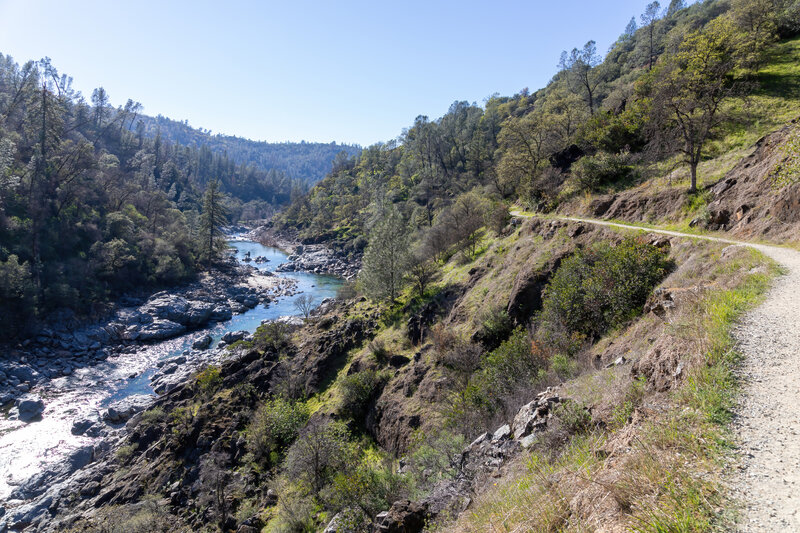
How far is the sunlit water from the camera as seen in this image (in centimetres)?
2097

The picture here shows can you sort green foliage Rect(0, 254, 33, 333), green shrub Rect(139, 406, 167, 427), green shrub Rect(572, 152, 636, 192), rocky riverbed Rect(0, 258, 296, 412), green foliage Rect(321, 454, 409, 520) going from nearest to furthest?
green foliage Rect(321, 454, 409, 520) < green shrub Rect(139, 406, 167, 427) < green shrub Rect(572, 152, 636, 192) < rocky riverbed Rect(0, 258, 296, 412) < green foliage Rect(0, 254, 33, 333)

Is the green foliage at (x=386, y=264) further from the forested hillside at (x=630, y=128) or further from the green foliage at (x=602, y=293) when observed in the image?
the green foliage at (x=602, y=293)

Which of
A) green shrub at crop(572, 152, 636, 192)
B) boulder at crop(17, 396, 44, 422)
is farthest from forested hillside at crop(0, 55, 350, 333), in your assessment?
green shrub at crop(572, 152, 636, 192)

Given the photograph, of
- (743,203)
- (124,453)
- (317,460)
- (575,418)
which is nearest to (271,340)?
(124,453)

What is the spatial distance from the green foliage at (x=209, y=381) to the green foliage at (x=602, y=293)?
2204cm

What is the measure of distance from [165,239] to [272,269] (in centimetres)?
1986

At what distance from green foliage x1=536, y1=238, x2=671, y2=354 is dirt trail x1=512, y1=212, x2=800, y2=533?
185 inches

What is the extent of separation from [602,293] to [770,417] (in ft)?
29.7

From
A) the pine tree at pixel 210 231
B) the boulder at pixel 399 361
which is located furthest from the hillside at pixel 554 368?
the pine tree at pixel 210 231

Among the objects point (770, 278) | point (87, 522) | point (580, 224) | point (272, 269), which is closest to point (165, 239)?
point (272, 269)

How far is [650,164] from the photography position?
73.7 ft

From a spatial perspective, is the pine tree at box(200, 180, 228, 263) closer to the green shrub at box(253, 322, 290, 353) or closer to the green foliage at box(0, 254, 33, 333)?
the green foliage at box(0, 254, 33, 333)

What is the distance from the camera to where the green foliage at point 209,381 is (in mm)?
24248

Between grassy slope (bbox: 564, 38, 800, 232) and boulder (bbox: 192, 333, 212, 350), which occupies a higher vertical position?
grassy slope (bbox: 564, 38, 800, 232)
